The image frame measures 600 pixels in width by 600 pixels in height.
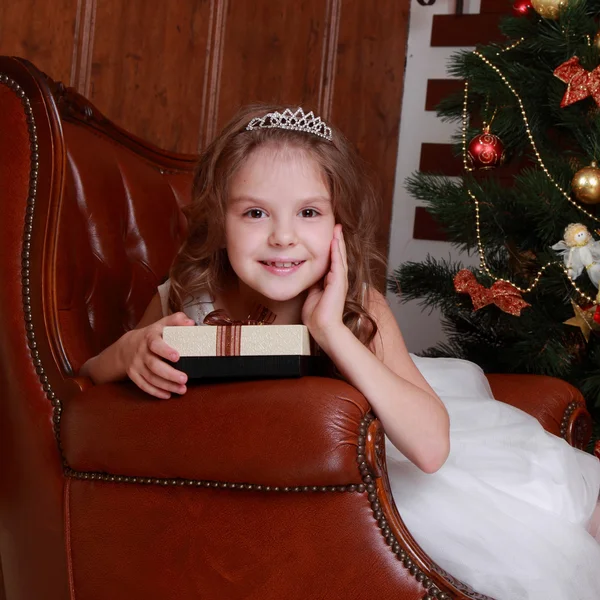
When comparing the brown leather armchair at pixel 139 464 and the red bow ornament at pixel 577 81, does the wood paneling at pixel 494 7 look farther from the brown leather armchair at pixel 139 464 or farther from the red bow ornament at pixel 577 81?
the brown leather armchair at pixel 139 464

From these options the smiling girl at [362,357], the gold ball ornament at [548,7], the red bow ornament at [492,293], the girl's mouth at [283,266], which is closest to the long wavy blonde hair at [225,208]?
the smiling girl at [362,357]

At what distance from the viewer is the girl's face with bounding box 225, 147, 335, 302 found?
4.71ft

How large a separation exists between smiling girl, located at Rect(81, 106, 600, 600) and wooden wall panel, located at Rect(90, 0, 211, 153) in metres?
1.53

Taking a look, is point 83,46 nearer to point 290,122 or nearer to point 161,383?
point 290,122

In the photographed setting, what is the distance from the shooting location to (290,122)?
154 centimetres

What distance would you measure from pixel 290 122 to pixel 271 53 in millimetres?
2183

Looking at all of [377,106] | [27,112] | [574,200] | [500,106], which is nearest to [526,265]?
[574,200]

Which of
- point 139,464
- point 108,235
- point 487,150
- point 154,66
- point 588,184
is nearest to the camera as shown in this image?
point 139,464

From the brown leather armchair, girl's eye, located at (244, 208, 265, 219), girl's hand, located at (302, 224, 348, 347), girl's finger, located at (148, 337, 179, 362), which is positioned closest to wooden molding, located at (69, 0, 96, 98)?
the brown leather armchair

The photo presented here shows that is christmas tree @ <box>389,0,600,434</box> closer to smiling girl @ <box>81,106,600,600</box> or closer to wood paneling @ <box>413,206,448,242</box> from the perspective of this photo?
smiling girl @ <box>81,106,600,600</box>

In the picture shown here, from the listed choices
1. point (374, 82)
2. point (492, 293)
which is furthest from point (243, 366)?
point (374, 82)

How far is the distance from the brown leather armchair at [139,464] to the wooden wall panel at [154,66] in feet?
4.71

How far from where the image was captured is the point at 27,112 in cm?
142

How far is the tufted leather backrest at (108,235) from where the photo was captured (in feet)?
4.90
